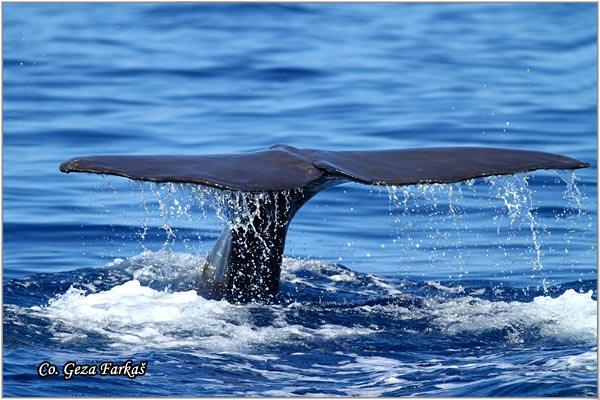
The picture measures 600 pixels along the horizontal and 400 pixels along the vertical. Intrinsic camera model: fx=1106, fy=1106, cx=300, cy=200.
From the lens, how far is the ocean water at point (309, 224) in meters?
5.94

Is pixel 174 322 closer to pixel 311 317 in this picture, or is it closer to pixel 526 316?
pixel 311 317

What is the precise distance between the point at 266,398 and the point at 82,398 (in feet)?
2.97


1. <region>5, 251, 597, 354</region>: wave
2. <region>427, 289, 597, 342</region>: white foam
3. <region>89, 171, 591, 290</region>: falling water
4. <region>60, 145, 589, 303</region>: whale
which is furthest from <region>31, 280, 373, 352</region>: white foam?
<region>89, 171, 591, 290</region>: falling water

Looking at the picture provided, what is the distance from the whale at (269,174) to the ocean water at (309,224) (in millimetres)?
159

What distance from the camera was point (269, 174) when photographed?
19.8ft

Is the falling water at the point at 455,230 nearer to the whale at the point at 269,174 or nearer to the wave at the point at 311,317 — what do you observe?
the wave at the point at 311,317

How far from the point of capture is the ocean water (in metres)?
5.94

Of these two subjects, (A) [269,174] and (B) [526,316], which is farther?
(B) [526,316]

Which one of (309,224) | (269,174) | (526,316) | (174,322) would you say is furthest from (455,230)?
(269,174)

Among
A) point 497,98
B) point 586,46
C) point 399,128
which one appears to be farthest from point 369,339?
point 586,46

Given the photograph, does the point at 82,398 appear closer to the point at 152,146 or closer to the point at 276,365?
the point at 276,365

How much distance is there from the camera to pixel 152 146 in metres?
13.9

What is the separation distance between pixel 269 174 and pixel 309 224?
16.4 feet

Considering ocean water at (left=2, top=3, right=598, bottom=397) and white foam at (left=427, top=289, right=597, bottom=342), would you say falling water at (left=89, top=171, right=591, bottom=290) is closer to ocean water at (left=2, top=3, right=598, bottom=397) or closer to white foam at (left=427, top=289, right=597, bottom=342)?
ocean water at (left=2, top=3, right=598, bottom=397)
